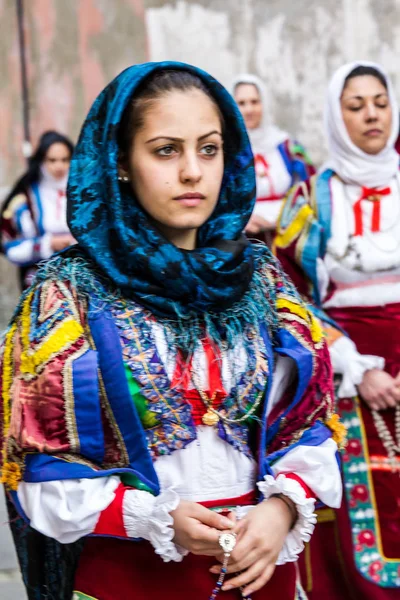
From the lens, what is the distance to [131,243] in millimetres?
2094

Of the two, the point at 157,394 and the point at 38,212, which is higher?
the point at 157,394

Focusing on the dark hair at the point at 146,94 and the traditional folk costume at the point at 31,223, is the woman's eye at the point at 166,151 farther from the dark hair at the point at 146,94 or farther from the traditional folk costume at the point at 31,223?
the traditional folk costume at the point at 31,223

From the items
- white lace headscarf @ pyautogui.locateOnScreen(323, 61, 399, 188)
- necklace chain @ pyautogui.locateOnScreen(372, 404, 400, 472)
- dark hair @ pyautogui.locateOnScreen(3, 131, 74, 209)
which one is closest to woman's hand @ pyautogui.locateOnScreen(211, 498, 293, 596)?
necklace chain @ pyautogui.locateOnScreen(372, 404, 400, 472)

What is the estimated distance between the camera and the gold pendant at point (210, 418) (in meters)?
2.12

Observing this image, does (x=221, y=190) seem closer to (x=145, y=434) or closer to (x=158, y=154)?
(x=158, y=154)

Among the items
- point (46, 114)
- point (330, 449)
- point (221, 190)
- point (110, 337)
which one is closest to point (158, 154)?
point (221, 190)

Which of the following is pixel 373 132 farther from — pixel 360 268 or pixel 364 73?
pixel 360 268

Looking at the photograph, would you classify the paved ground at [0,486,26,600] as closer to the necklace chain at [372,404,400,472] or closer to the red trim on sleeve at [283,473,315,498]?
the necklace chain at [372,404,400,472]

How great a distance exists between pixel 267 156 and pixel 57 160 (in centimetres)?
161

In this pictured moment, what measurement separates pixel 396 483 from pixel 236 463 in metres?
1.68

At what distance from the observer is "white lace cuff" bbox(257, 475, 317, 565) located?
6.95ft

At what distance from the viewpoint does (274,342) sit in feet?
7.47

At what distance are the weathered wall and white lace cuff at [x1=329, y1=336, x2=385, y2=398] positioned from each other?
5031mm

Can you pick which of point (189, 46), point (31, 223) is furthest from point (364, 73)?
point (189, 46)
